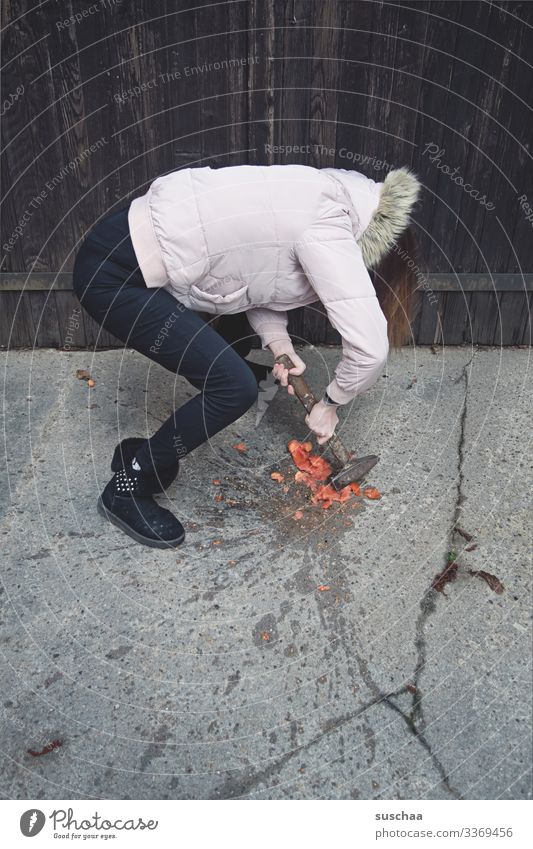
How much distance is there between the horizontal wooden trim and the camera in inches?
148

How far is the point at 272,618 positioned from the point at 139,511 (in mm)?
685

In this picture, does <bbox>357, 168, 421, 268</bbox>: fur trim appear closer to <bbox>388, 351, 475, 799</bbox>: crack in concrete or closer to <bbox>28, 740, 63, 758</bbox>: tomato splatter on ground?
<bbox>388, 351, 475, 799</bbox>: crack in concrete

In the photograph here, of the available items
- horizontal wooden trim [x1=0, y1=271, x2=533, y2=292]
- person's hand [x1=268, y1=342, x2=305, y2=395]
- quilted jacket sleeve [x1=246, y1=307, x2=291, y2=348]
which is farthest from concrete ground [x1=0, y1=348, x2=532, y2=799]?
horizontal wooden trim [x1=0, y1=271, x2=533, y2=292]

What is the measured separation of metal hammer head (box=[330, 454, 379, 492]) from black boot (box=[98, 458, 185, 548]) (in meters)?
0.66

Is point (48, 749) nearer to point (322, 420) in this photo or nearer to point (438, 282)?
point (322, 420)

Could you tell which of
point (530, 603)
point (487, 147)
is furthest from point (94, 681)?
point (487, 147)

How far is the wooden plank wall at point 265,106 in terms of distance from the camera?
128 inches

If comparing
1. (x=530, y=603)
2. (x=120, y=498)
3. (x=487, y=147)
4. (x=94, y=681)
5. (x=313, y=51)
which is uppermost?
(x=313, y=51)

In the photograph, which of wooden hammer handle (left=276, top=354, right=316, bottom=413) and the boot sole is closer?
the boot sole

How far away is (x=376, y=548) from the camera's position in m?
2.67

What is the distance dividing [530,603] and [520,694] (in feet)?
1.21

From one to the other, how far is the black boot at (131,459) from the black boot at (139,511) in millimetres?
14

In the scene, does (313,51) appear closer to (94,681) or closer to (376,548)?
(376,548)

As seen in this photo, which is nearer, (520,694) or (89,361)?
(520,694)
